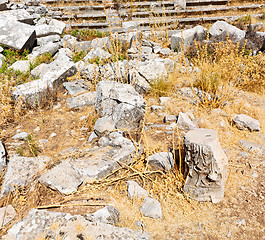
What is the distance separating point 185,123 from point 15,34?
5.41 meters

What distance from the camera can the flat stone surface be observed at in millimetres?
4949

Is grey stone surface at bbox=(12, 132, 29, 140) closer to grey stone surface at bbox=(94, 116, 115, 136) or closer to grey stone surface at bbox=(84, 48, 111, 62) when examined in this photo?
grey stone surface at bbox=(94, 116, 115, 136)

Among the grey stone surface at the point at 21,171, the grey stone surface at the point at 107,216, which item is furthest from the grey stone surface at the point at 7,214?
the grey stone surface at the point at 107,216

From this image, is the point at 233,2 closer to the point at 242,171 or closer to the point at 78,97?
the point at 78,97

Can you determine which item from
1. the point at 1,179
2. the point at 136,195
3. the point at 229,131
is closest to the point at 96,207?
the point at 136,195

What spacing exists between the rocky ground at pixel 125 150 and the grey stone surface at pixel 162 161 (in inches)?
0.5

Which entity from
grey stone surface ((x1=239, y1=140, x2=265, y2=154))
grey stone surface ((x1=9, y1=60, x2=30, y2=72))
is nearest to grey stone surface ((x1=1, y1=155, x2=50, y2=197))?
grey stone surface ((x1=239, y1=140, x2=265, y2=154))

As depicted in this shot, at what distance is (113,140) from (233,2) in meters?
8.54

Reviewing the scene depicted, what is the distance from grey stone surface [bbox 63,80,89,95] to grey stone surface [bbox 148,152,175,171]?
2.86 meters

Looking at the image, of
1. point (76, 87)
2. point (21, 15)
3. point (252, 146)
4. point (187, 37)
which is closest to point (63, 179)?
point (252, 146)

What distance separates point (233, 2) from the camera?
9.30 m

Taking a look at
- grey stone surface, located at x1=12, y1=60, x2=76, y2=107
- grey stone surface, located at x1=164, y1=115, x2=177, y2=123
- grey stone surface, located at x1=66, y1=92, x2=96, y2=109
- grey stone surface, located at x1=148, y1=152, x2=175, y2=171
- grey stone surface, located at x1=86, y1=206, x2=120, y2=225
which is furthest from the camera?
grey stone surface, located at x1=66, y1=92, x2=96, y2=109

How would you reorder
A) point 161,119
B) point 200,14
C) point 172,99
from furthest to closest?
point 200,14 < point 172,99 < point 161,119

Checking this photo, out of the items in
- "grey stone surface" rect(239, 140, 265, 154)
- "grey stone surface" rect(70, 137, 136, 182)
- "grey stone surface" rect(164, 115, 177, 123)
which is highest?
"grey stone surface" rect(70, 137, 136, 182)
